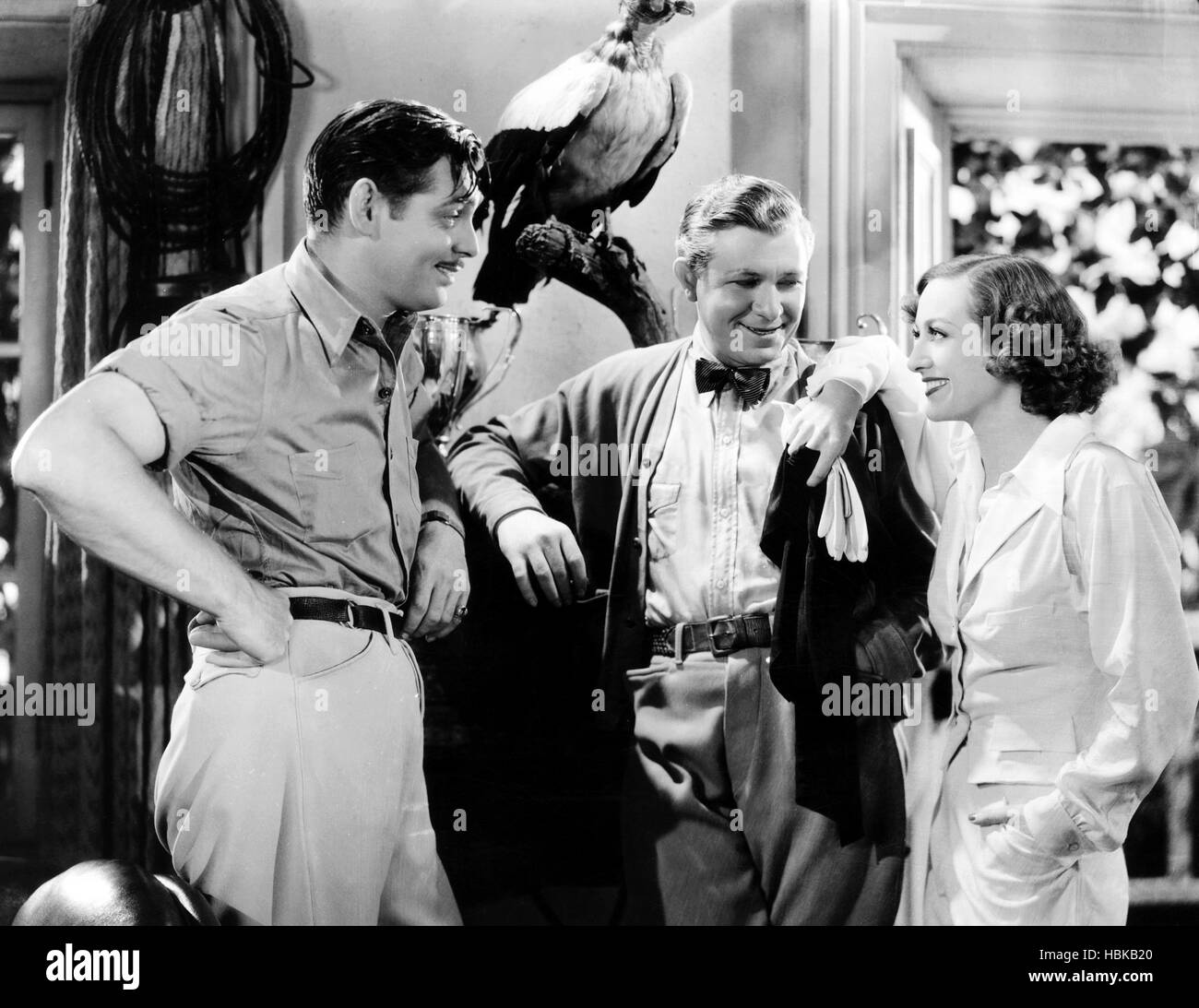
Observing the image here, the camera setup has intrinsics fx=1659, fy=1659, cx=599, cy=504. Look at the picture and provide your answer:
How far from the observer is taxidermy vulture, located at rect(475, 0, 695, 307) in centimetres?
351

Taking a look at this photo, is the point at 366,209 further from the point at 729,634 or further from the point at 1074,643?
the point at 1074,643

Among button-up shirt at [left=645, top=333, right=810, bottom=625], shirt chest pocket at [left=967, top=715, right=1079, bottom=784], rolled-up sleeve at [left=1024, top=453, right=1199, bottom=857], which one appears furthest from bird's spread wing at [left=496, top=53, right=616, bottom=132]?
shirt chest pocket at [left=967, top=715, right=1079, bottom=784]

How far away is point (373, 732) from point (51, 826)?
2.59 ft

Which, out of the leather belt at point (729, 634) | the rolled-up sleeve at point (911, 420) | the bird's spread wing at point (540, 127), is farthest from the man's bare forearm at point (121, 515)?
the rolled-up sleeve at point (911, 420)

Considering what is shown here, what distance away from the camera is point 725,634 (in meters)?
3.26

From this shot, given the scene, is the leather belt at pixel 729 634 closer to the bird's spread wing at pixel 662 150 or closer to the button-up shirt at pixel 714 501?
the button-up shirt at pixel 714 501

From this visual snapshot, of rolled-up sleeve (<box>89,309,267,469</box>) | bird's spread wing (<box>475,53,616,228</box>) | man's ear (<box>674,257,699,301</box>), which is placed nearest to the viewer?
rolled-up sleeve (<box>89,309,267,469</box>)

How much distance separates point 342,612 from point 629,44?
1357 millimetres

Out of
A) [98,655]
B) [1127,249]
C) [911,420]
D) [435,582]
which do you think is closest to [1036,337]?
[911,420]

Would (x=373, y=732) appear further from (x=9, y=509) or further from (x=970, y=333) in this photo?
(x=970, y=333)

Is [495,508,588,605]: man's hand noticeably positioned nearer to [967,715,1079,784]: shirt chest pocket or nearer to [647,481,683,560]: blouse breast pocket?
[647,481,683,560]: blouse breast pocket

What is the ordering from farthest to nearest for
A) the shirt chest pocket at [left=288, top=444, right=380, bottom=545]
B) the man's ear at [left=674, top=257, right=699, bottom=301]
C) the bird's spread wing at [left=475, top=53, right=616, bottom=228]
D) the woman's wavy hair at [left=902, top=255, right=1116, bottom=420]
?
the bird's spread wing at [left=475, top=53, right=616, bottom=228] < the man's ear at [left=674, top=257, right=699, bottom=301] < the woman's wavy hair at [left=902, top=255, right=1116, bottom=420] < the shirt chest pocket at [left=288, top=444, right=380, bottom=545]

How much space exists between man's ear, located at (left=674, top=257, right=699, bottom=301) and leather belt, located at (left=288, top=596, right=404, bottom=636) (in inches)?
35.5
